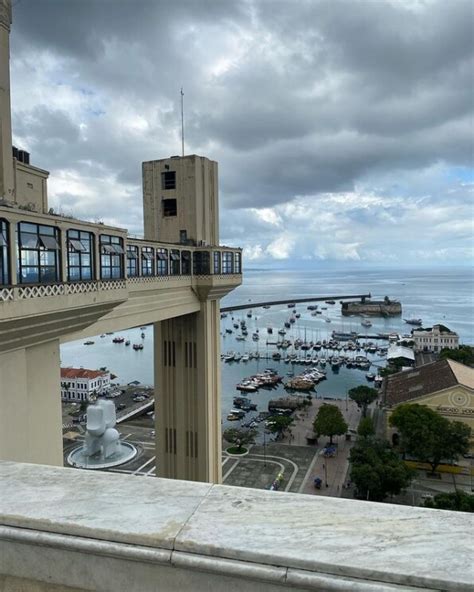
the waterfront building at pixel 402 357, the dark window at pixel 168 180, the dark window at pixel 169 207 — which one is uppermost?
the dark window at pixel 168 180

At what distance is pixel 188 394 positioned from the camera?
19.5 m

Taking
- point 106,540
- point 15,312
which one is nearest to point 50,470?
point 106,540

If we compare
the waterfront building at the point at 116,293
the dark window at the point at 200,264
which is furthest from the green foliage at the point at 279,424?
the dark window at the point at 200,264

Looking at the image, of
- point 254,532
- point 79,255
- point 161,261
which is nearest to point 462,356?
point 161,261

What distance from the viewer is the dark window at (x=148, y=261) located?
1435 centimetres

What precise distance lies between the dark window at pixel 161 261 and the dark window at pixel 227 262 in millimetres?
3994

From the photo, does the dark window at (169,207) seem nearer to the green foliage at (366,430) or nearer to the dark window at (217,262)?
the dark window at (217,262)

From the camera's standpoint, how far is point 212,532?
2.13 metres

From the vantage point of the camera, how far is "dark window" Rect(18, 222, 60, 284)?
741 cm

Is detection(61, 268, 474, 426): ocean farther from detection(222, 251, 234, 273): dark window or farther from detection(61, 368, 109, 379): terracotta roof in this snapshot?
detection(61, 368, 109, 379): terracotta roof

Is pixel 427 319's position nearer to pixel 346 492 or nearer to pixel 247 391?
pixel 247 391

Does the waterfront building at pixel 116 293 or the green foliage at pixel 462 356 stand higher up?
the waterfront building at pixel 116 293

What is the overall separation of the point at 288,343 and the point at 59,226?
308 ft

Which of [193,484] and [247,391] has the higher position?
[193,484]
